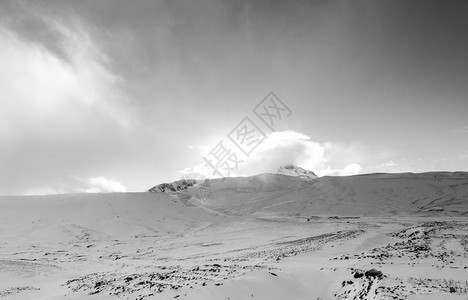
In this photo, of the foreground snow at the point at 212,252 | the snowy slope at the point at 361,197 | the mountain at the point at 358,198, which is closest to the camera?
the foreground snow at the point at 212,252

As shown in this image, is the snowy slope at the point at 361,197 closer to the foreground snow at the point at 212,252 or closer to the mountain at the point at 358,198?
the mountain at the point at 358,198

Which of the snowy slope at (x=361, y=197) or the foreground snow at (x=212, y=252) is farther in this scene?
the snowy slope at (x=361, y=197)

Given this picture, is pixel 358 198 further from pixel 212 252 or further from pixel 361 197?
pixel 212 252

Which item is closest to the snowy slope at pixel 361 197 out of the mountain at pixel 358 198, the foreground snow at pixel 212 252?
the mountain at pixel 358 198

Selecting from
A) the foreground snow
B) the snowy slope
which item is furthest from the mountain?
the foreground snow

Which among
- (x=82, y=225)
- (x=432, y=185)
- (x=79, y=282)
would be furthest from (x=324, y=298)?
(x=432, y=185)

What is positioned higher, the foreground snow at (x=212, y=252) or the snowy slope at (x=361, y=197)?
the snowy slope at (x=361, y=197)

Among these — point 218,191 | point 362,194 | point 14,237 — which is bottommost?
point 14,237

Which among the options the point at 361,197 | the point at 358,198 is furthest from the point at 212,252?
the point at 361,197

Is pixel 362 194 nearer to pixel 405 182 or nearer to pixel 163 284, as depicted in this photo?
pixel 405 182

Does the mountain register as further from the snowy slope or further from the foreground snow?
the foreground snow

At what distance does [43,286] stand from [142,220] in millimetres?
28105

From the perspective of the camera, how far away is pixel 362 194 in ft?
257

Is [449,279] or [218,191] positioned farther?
[218,191]
